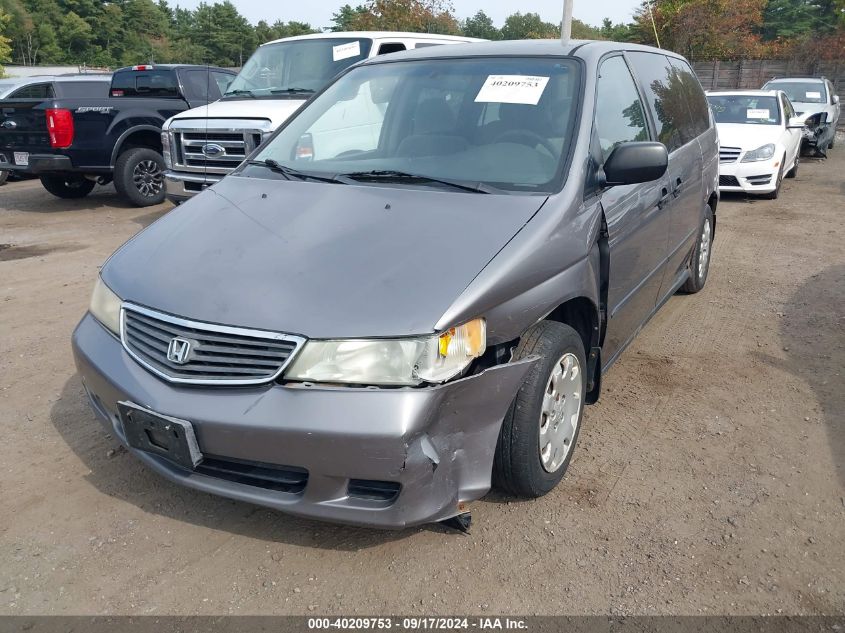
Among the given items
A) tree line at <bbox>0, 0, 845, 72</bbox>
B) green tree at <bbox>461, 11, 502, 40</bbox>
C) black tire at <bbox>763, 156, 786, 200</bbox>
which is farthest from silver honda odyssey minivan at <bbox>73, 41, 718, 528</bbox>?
green tree at <bbox>461, 11, 502, 40</bbox>

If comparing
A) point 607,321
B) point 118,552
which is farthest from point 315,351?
point 607,321

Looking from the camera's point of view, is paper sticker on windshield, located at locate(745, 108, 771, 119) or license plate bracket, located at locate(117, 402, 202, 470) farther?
paper sticker on windshield, located at locate(745, 108, 771, 119)

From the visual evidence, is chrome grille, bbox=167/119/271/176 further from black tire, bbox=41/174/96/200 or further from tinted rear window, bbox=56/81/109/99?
tinted rear window, bbox=56/81/109/99

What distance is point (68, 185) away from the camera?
11125 millimetres

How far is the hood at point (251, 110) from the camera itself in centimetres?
744

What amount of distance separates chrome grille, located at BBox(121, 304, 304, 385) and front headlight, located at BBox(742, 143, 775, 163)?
9.54 meters

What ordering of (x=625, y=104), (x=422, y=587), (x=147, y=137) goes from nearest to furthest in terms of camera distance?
(x=422, y=587)
(x=625, y=104)
(x=147, y=137)

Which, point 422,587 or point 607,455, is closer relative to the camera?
point 422,587

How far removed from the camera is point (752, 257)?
7.24m

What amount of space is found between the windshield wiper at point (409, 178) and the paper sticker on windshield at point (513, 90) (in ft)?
1.85

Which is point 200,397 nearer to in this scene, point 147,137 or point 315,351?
point 315,351

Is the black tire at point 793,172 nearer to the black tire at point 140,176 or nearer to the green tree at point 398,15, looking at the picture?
the black tire at point 140,176

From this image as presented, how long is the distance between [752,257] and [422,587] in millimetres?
5950

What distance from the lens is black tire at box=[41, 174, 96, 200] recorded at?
10.9m
